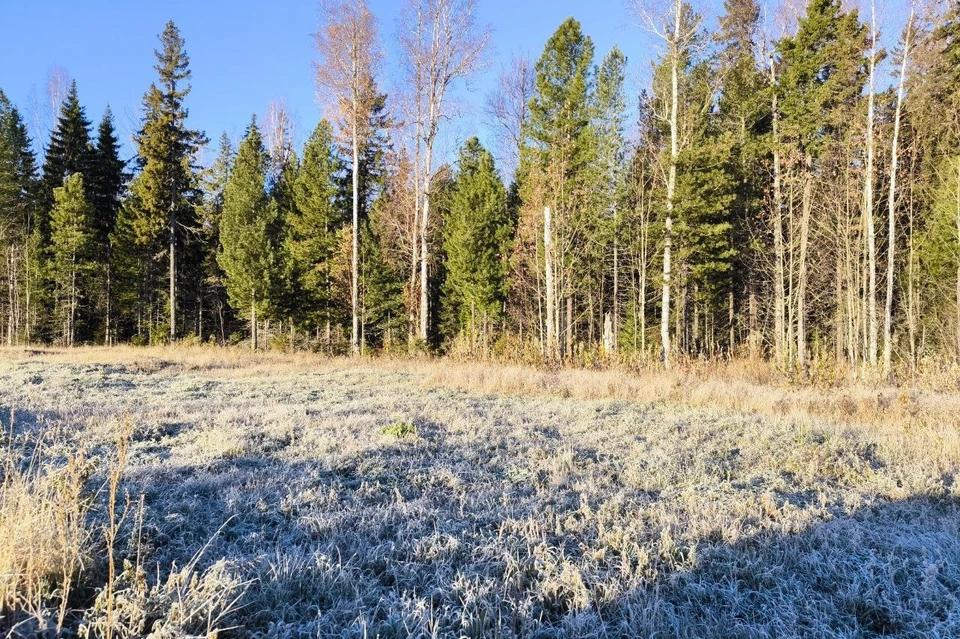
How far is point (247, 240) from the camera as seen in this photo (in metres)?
21.4

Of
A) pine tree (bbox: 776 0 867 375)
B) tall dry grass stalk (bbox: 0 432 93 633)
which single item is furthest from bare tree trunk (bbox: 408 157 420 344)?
tall dry grass stalk (bbox: 0 432 93 633)

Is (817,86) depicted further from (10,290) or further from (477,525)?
(10,290)

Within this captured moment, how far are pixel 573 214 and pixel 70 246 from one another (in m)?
25.0

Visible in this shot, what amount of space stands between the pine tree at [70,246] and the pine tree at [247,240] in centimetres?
735

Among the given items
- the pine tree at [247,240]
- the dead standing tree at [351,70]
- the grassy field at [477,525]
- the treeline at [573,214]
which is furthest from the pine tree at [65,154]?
the grassy field at [477,525]

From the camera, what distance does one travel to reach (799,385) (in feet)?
30.2

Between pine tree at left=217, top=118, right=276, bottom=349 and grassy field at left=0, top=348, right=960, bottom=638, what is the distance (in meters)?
16.3

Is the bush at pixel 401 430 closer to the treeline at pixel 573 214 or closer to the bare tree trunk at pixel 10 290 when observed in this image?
the treeline at pixel 573 214

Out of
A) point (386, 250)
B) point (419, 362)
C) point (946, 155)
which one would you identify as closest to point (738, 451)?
point (419, 362)

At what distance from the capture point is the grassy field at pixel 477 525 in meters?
1.98

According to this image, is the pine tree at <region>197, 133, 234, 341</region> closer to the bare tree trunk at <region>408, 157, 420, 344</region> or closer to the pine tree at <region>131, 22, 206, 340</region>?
the pine tree at <region>131, 22, 206, 340</region>

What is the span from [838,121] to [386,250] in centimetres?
1873

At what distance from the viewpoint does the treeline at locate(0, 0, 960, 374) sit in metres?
14.4

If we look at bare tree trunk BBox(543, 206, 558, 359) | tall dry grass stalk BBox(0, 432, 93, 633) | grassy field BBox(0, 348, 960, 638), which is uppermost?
bare tree trunk BBox(543, 206, 558, 359)
